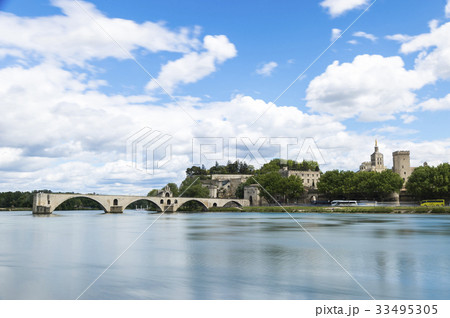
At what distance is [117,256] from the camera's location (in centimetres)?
1633

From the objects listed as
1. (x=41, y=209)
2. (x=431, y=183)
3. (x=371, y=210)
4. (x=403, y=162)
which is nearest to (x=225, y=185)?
(x=403, y=162)

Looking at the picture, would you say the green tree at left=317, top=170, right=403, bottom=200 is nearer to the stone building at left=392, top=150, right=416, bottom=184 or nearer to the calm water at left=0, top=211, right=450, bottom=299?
the stone building at left=392, top=150, right=416, bottom=184

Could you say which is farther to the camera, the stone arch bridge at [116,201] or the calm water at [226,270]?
the stone arch bridge at [116,201]

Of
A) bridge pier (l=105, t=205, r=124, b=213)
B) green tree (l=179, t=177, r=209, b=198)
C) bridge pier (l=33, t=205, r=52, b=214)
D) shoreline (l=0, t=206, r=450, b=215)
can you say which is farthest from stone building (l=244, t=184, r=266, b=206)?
bridge pier (l=33, t=205, r=52, b=214)

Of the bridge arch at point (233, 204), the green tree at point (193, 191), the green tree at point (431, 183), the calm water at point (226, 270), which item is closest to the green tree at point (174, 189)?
the green tree at point (193, 191)

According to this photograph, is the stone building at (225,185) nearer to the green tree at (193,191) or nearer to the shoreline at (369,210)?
the green tree at (193,191)

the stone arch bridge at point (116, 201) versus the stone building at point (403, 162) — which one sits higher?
the stone building at point (403, 162)

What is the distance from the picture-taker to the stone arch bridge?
53.3 m

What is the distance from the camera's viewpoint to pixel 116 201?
2517 inches

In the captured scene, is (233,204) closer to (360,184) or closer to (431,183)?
(360,184)

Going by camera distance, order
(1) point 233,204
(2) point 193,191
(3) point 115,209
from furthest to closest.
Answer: (1) point 233,204 → (2) point 193,191 → (3) point 115,209

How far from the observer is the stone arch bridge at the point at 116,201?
175 ft
